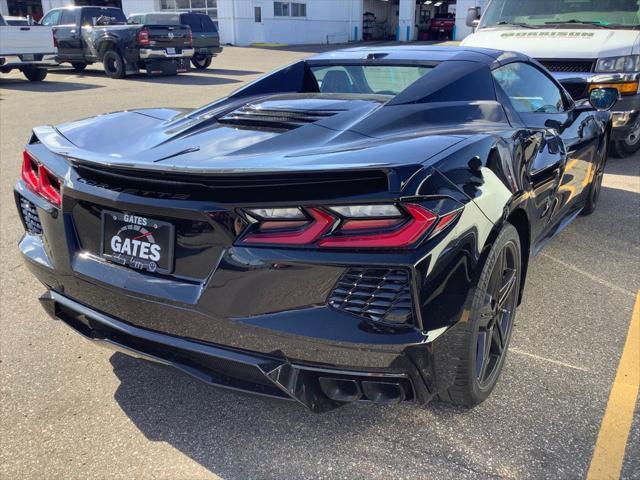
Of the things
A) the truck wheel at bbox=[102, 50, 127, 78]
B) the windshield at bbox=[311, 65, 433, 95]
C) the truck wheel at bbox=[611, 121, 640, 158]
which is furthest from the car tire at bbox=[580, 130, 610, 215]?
the truck wheel at bbox=[102, 50, 127, 78]

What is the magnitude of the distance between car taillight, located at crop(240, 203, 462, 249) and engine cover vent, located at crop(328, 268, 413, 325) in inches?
3.8

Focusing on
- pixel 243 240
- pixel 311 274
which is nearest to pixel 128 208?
pixel 243 240

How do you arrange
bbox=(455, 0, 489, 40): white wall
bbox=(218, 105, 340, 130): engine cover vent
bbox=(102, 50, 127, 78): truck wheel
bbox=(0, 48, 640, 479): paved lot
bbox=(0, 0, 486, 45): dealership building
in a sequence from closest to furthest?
bbox=(0, 48, 640, 479): paved lot
bbox=(218, 105, 340, 130): engine cover vent
bbox=(102, 50, 127, 78): truck wheel
bbox=(0, 0, 486, 45): dealership building
bbox=(455, 0, 489, 40): white wall

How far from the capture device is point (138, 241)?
2174 millimetres

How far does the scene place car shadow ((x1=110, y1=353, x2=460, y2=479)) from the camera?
7.59 feet

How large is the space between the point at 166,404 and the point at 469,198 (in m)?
1.65

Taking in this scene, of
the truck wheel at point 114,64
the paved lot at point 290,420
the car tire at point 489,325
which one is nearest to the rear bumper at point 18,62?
the truck wheel at point 114,64

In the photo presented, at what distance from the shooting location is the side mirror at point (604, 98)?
5.04 m

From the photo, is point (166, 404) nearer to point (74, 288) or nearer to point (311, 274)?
point (74, 288)

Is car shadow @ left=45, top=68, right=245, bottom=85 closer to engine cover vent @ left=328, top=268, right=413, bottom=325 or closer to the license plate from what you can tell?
the license plate

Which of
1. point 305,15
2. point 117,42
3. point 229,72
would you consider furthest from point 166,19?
point 305,15

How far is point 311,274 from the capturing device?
6.18 feet

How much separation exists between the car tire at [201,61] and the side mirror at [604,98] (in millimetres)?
16837

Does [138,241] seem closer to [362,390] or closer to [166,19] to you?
[362,390]
